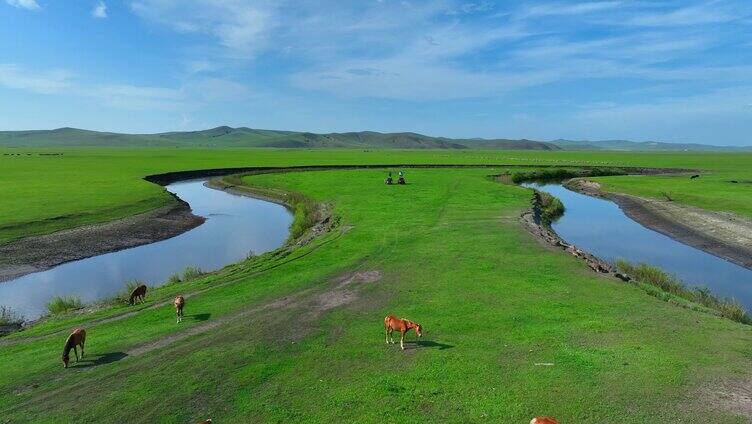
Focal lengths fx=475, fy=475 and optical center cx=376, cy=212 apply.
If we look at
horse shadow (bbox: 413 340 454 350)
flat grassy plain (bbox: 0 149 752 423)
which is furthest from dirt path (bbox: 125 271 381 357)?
horse shadow (bbox: 413 340 454 350)

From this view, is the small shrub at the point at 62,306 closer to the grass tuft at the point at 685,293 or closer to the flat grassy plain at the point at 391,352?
the flat grassy plain at the point at 391,352

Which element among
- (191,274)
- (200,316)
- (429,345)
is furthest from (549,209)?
(200,316)

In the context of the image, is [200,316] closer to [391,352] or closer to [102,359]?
[102,359]

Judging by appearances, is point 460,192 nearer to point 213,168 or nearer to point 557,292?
point 557,292

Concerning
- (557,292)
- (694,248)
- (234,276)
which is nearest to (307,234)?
(234,276)

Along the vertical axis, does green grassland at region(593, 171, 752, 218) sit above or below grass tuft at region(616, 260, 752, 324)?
above

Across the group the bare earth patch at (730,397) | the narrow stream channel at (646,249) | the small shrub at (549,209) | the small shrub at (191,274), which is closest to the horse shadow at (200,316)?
the small shrub at (191,274)

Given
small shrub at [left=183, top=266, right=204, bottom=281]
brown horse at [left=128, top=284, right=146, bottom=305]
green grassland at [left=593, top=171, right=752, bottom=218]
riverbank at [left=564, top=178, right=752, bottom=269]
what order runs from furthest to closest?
green grassland at [left=593, top=171, right=752, bottom=218], riverbank at [left=564, top=178, right=752, bottom=269], small shrub at [left=183, top=266, right=204, bottom=281], brown horse at [left=128, top=284, right=146, bottom=305]

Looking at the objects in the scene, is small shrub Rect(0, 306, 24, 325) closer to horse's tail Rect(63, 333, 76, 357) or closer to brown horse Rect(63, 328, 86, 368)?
Result: brown horse Rect(63, 328, 86, 368)
